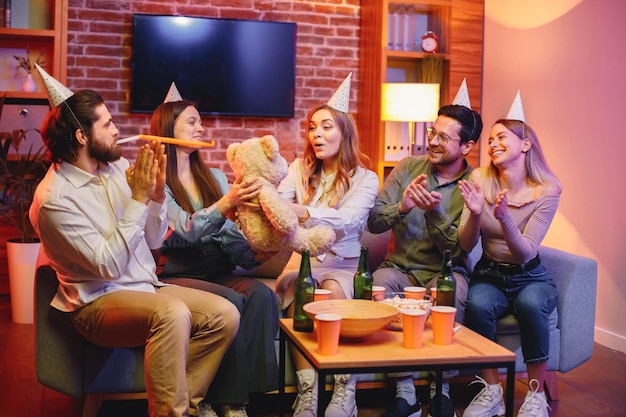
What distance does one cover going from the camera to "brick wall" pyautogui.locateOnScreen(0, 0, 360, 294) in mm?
4949

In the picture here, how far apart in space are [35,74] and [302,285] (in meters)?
3.13

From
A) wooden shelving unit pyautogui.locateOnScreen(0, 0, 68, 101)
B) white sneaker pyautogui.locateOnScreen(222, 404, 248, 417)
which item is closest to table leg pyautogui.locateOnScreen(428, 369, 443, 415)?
white sneaker pyautogui.locateOnScreen(222, 404, 248, 417)

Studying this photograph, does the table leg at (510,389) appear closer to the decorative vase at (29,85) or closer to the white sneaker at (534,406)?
the white sneaker at (534,406)

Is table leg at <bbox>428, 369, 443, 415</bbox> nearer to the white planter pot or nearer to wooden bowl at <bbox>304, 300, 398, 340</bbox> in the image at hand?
wooden bowl at <bbox>304, 300, 398, 340</bbox>

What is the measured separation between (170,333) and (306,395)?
58cm

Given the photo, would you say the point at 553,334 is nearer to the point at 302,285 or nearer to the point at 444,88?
the point at 302,285

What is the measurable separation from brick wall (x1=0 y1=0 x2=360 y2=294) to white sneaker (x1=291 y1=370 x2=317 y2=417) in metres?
2.94

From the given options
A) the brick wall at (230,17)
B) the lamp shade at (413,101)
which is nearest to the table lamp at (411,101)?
the lamp shade at (413,101)

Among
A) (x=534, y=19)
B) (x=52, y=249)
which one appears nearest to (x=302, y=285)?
(x=52, y=249)

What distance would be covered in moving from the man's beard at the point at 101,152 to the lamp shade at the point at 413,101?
2.64 metres

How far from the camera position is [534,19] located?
4.54m

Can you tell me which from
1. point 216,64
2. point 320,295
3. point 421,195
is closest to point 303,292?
point 320,295

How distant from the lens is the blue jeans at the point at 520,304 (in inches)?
103

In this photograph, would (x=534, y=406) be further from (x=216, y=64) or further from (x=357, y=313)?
(x=216, y=64)
